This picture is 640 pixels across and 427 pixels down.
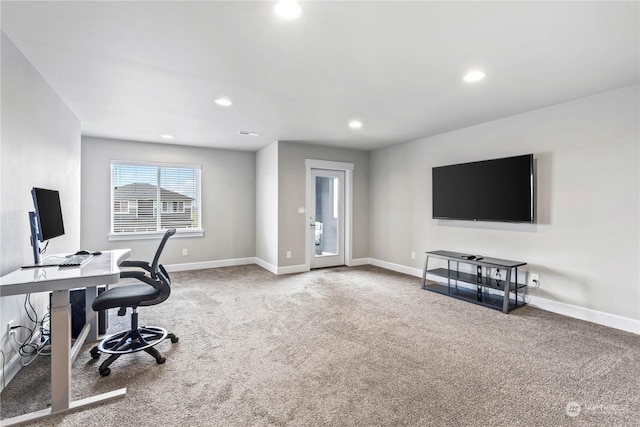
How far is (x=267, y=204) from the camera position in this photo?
19.5 ft

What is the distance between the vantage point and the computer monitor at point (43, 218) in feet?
7.65

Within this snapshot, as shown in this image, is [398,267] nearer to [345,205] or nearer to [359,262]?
[359,262]

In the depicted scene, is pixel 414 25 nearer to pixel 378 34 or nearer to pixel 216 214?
pixel 378 34

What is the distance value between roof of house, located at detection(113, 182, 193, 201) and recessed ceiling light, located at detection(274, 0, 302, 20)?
4.77m

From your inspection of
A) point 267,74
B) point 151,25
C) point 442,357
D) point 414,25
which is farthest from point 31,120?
point 442,357

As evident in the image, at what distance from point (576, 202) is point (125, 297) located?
4.50 metres

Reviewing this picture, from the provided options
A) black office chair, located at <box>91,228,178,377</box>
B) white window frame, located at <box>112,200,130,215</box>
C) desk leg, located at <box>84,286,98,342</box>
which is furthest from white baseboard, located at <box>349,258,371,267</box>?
desk leg, located at <box>84,286,98,342</box>

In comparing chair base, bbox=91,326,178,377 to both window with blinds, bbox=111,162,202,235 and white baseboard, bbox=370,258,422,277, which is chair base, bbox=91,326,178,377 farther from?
white baseboard, bbox=370,258,422,277

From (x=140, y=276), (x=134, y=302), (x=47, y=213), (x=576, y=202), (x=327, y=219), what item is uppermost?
(x=576, y=202)

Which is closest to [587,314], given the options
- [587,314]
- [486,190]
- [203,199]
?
[587,314]

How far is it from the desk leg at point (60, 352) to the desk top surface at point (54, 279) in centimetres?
7

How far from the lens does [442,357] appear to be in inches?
100

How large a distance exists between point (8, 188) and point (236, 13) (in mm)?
1999

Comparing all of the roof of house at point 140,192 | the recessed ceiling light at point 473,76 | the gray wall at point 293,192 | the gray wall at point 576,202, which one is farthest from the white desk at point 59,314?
the gray wall at point 576,202
